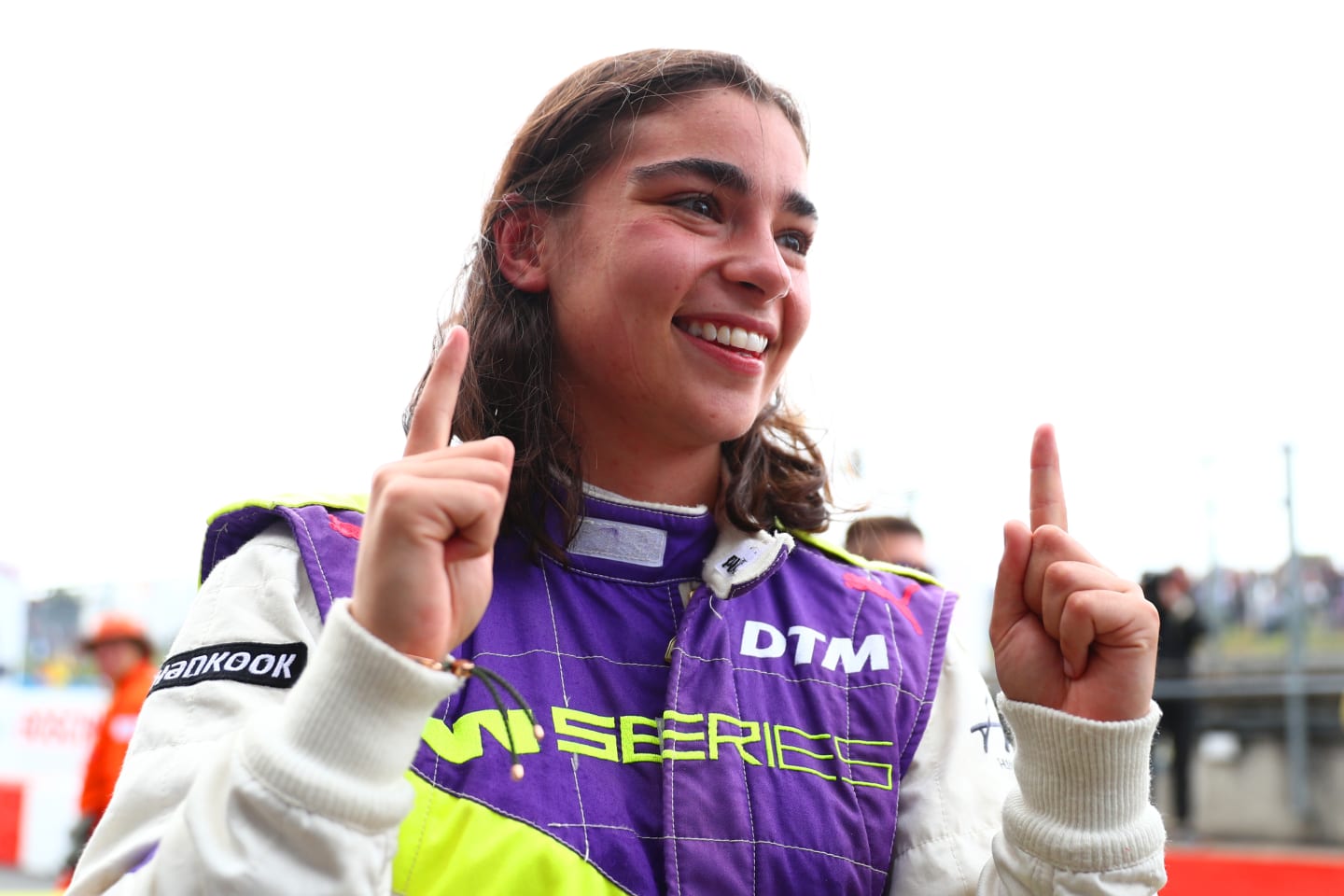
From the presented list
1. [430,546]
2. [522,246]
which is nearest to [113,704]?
[522,246]

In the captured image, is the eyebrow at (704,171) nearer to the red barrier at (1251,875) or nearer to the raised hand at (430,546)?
the raised hand at (430,546)

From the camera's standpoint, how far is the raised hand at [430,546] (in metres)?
1.30

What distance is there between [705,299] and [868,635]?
54 cm

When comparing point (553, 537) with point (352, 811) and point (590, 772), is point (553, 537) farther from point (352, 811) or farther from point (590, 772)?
point (352, 811)

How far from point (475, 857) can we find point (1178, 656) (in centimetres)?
870

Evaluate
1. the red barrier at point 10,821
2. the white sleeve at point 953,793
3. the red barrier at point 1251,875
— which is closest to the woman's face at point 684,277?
the white sleeve at point 953,793

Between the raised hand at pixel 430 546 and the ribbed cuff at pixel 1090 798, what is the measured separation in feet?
2.44

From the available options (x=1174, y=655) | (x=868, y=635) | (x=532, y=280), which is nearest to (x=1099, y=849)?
(x=868, y=635)

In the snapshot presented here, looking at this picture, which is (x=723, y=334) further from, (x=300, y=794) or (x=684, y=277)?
(x=300, y=794)

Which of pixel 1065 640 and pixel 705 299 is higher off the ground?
pixel 705 299

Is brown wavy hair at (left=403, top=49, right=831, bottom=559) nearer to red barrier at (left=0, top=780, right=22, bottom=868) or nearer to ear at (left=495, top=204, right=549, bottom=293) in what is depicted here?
ear at (left=495, top=204, right=549, bottom=293)

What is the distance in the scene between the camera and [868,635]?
1868mm

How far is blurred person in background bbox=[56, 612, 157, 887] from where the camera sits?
5.80 meters

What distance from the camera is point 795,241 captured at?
193cm
